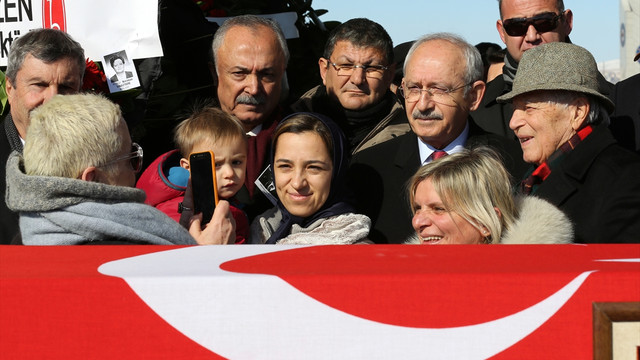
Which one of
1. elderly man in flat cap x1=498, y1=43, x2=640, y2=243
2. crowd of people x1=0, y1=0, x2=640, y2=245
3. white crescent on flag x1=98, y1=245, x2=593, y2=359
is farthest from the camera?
elderly man in flat cap x1=498, y1=43, x2=640, y2=243

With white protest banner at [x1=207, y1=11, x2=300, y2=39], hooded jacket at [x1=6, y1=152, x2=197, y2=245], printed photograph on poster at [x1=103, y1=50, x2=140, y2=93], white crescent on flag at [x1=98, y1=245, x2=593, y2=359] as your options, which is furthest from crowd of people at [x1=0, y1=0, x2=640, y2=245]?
white crescent on flag at [x1=98, y1=245, x2=593, y2=359]

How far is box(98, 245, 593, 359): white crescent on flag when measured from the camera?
167 cm

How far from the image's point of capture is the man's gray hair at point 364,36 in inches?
174

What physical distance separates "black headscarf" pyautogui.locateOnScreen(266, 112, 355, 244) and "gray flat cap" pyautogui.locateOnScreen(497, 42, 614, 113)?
0.72 meters

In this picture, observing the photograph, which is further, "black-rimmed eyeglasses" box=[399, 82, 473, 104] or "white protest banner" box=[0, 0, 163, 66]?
"white protest banner" box=[0, 0, 163, 66]

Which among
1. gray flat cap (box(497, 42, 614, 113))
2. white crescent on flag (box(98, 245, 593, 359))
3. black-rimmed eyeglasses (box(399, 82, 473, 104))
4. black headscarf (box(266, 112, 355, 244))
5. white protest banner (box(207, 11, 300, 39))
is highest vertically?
white protest banner (box(207, 11, 300, 39))

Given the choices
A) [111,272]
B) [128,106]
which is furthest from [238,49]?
[111,272]

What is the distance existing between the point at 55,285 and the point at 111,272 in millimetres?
112

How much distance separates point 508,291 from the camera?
1678mm

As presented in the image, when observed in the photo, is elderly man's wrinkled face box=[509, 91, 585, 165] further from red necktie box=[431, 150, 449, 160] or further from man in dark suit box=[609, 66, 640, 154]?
man in dark suit box=[609, 66, 640, 154]

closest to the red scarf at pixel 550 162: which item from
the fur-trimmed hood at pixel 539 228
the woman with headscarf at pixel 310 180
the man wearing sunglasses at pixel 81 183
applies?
the fur-trimmed hood at pixel 539 228

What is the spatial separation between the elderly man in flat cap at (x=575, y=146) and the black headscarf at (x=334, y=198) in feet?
2.34

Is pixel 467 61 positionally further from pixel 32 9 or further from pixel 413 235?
pixel 32 9

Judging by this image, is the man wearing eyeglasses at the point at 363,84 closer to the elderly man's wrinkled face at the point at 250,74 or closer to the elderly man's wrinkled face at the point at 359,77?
the elderly man's wrinkled face at the point at 359,77
